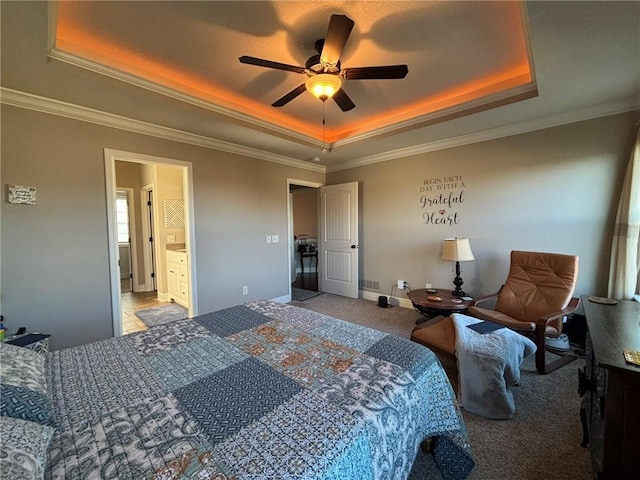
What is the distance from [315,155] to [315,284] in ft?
9.55

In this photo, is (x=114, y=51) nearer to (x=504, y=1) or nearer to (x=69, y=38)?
(x=69, y=38)

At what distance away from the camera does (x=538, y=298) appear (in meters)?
2.69

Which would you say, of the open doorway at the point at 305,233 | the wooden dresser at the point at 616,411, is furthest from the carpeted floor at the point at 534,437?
the open doorway at the point at 305,233

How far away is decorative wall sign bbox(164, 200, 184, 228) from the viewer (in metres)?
4.82

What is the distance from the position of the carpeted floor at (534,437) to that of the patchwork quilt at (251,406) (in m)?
0.22

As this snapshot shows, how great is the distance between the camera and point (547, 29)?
1616mm

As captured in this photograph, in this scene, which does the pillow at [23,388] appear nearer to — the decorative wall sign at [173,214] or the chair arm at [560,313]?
the chair arm at [560,313]

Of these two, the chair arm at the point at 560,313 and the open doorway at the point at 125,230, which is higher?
the open doorway at the point at 125,230

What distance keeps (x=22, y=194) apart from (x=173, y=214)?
2553 mm

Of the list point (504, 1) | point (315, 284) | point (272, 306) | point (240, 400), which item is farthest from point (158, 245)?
point (504, 1)

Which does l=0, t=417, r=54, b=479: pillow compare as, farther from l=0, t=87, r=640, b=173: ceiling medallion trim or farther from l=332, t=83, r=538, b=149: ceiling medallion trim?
l=332, t=83, r=538, b=149: ceiling medallion trim

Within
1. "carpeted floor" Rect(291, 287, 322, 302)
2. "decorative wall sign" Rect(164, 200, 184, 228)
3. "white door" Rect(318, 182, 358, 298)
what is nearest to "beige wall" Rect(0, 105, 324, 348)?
"carpeted floor" Rect(291, 287, 322, 302)

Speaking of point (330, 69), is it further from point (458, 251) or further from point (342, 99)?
point (458, 251)

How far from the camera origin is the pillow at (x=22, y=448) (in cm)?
61
